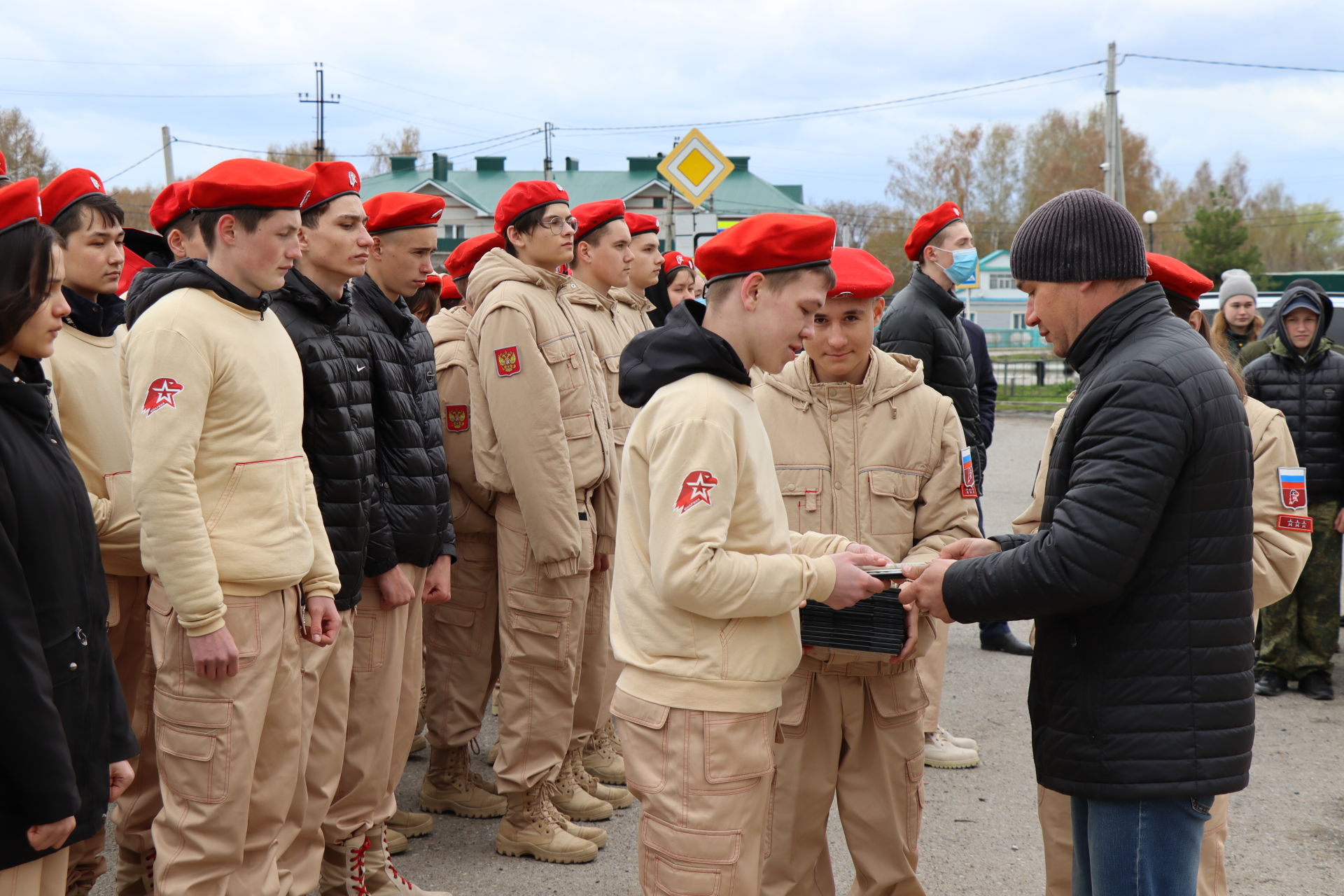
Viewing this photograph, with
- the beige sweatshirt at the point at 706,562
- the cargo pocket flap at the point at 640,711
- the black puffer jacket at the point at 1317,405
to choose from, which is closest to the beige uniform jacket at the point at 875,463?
the beige sweatshirt at the point at 706,562

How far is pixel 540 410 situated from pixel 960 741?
281 centimetres

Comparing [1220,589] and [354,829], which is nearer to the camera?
[1220,589]

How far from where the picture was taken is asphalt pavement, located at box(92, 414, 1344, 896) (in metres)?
4.37

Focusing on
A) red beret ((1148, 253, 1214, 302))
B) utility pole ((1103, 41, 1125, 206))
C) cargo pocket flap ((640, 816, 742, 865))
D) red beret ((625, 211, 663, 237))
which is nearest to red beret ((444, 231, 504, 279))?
red beret ((625, 211, 663, 237))

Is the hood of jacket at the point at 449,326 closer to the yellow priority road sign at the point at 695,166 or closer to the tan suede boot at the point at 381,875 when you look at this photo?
the tan suede boot at the point at 381,875

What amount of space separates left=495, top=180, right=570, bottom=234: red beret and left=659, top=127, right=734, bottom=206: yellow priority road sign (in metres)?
4.88

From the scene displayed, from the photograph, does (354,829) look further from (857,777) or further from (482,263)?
(482,263)

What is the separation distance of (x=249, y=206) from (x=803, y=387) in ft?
5.86

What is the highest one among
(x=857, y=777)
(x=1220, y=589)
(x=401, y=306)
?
(x=401, y=306)

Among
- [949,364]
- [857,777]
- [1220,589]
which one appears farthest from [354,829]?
[949,364]

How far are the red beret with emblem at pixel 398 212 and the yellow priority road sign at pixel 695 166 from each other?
5.53m

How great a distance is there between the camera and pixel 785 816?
352cm

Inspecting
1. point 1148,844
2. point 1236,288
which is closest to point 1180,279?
point 1148,844

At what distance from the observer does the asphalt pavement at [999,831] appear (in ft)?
14.3
